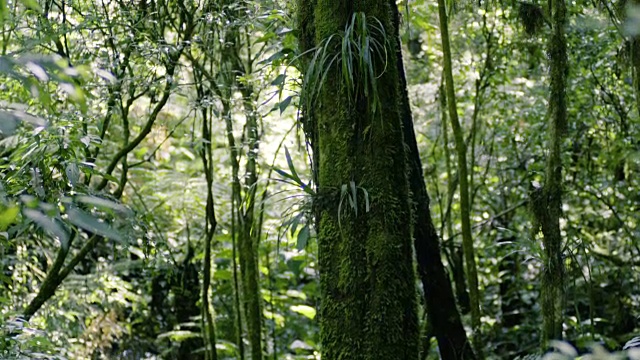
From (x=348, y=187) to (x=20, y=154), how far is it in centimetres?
128

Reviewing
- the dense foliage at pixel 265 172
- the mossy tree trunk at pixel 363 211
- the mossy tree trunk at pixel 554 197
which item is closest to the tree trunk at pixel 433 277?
the dense foliage at pixel 265 172

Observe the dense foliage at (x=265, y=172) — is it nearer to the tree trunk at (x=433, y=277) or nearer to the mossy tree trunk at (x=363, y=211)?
the tree trunk at (x=433, y=277)

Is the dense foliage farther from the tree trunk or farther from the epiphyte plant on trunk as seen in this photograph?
the epiphyte plant on trunk

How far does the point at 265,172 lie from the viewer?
24.9 feet

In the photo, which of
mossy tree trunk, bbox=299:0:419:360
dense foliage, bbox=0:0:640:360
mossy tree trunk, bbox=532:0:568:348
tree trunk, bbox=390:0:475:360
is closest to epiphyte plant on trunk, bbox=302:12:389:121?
mossy tree trunk, bbox=299:0:419:360

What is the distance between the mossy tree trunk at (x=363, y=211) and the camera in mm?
Result: 2443

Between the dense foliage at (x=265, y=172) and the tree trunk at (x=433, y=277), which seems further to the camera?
the dense foliage at (x=265, y=172)

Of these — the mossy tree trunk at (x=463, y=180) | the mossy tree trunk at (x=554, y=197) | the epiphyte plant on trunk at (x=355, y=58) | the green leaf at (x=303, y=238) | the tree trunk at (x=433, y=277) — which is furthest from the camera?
the mossy tree trunk at (x=463, y=180)

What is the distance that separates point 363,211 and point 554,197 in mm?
2046

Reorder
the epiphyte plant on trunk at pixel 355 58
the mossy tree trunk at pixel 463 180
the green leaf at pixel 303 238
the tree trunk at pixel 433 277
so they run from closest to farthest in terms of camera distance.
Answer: the epiphyte plant on trunk at pixel 355 58
the green leaf at pixel 303 238
the tree trunk at pixel 433 277
the mossy tree trunk at pixel 463 180

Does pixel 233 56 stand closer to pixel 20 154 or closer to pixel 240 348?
pixel 240 348

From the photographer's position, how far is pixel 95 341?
6.73 m

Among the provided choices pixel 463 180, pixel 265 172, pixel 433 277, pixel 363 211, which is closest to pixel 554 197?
pixel 463 180

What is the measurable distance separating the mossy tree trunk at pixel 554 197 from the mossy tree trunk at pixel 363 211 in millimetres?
1758
